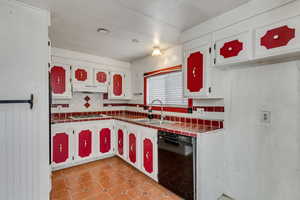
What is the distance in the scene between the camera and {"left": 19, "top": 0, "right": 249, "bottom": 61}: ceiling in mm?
1600

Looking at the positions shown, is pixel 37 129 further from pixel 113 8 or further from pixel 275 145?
pixel 275 145

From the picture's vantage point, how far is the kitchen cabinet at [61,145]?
2709 millimetres

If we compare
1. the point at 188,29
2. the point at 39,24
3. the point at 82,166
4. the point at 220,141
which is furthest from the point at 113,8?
the point at 82,166

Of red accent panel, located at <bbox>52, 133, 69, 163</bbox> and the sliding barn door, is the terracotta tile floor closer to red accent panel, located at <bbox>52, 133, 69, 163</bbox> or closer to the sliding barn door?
red accent panel, located at <bbox>52, 133, 69, 163</bbox>

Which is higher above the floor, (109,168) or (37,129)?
(37,129)

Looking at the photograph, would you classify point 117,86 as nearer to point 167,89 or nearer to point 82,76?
point 82,76

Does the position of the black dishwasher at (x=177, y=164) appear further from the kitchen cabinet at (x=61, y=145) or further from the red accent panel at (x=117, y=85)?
the red accent panel at (x=117, y=85)

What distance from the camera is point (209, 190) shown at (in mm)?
1836

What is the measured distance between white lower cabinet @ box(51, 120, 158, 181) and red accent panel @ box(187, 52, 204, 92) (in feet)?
2.92

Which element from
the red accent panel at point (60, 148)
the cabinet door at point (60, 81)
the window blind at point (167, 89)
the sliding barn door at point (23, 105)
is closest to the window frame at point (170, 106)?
the window blind at point (167, 89)

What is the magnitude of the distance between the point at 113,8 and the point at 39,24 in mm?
865

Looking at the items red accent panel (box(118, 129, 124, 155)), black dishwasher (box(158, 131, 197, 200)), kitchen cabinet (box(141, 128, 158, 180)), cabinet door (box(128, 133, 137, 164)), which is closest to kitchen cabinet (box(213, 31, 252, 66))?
black dishwasher (box(158, 131, 197, 200))

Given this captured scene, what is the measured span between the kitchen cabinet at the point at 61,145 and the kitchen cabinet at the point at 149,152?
1.46 metres

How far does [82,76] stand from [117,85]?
0.85 meters
